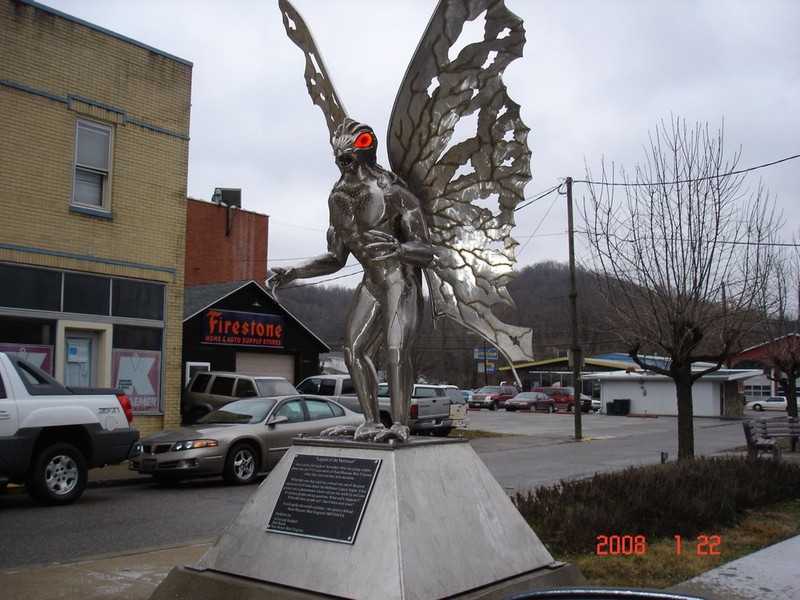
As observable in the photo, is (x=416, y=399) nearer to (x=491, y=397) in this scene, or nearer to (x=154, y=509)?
(x=154, y=509)

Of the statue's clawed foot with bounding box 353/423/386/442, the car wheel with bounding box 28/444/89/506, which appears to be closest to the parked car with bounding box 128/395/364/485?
the car wheel with bounding box 28/444/89/506

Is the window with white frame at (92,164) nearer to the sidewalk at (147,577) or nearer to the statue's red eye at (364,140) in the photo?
the sidewalk at (147,577)

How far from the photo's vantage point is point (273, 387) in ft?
59.9

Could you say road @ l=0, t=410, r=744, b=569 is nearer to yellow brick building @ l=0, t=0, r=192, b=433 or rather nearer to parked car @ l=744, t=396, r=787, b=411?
yellow brick building @ l=0, t=0, r=192, b=433

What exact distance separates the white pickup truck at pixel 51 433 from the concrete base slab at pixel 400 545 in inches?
220

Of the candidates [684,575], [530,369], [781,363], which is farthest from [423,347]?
[684,575]

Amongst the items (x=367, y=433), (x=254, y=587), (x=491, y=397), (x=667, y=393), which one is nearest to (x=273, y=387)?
(x=367, y=433)

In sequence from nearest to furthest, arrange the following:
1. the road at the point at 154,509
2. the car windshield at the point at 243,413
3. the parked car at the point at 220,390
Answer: the road at the point at 154,509, the car windshield at the point at 243,413, the parked car at the point at 220,390

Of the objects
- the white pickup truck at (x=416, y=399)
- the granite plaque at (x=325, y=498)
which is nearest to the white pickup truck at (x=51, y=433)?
the granite plaque at (x=325, y=498)

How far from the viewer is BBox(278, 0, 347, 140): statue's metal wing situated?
6469 millimetres

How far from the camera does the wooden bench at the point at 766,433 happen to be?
14.6 meters

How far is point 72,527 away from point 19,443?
1529 mm

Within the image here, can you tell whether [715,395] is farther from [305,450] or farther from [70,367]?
Answer: [305,450]

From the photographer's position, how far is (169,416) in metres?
17.0
